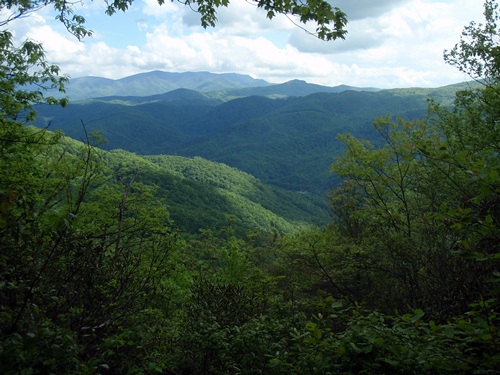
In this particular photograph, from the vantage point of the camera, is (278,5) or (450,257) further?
(450,257)

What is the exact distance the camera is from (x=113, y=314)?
3674 mm

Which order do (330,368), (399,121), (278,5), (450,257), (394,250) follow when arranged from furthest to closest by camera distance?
(399,121)
(394,250)
(450,257)
(278,5)
(330,368)

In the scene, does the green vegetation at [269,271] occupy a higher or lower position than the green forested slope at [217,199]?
higher

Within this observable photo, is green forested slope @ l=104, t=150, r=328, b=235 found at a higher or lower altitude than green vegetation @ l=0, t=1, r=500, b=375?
lower

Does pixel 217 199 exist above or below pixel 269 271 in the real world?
below

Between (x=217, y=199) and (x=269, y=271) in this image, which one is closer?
(x=269, y=271)

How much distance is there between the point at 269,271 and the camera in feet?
59.8

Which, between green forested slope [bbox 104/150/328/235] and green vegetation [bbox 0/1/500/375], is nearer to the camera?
green vegetation [bbox 0/1/500/375]

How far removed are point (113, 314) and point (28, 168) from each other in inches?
265

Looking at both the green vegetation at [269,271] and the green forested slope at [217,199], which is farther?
the green forested slope at [217,199]

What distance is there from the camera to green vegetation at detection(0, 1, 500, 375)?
8.39ft

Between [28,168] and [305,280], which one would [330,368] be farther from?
[305,280]

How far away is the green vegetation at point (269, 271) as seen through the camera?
2559 mm

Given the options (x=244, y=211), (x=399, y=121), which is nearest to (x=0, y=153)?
(x=399, y=121)
